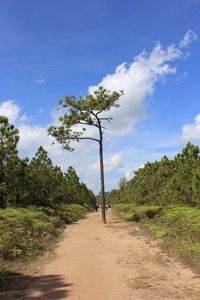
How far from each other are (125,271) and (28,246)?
4.30m

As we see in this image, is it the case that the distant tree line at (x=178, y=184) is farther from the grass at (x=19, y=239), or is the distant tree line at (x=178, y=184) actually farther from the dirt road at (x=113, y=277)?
the grass at (x=19, y=239)

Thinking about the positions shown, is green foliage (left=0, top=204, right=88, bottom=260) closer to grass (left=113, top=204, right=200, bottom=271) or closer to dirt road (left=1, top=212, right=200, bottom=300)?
dirt road (left=1, top=212, right=200, bottom=300)

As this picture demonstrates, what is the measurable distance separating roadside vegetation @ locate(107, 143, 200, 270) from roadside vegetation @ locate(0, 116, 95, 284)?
5.16 metres

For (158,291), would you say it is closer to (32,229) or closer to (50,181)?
(32,229)

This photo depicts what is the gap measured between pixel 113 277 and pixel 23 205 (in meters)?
14.2

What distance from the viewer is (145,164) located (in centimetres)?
4022

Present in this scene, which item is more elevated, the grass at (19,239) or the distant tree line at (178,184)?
the distant tree line at (178,184)

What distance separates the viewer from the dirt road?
5.39 meters

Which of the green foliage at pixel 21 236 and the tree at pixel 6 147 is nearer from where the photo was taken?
the green foliage at pixel 21 236

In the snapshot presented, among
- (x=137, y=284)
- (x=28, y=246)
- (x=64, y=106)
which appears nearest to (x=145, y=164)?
(x=64, y=106)

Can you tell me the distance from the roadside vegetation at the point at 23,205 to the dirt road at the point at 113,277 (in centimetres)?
123

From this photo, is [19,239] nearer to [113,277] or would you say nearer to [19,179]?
[113,277]

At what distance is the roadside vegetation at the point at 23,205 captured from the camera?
359 inches

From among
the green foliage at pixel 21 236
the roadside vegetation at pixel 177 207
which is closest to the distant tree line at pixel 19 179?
the green foliage at pixel 21 236
